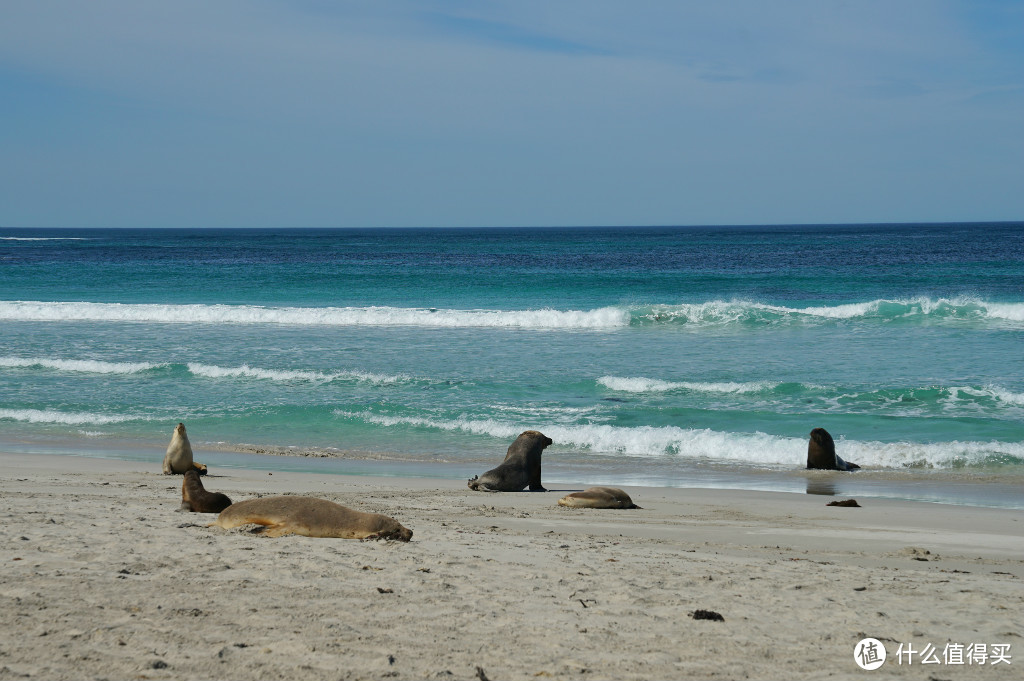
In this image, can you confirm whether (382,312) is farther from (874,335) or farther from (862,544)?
(862,544)

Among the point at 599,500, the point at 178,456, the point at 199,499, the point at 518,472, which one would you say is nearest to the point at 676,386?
the point at 518,472

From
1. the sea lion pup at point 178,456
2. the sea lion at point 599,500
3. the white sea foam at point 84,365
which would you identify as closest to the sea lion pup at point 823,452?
the sea lion at point 599,500

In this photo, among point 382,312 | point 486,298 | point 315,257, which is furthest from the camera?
point 315,257

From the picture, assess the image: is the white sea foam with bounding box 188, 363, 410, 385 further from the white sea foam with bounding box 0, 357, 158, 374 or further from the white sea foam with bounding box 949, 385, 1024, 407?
the white sea foam with bounding box 949, 385, 1024, 407

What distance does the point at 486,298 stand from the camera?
105 feet

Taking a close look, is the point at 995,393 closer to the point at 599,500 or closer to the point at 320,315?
the point at 599,500

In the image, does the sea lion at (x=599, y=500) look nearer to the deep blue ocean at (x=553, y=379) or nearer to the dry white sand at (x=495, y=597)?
the dry white sand at (x=495, y=597)

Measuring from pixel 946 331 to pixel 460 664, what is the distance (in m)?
20.7

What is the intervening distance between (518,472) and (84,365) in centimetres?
1193

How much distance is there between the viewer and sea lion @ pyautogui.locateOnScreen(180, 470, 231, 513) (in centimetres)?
686

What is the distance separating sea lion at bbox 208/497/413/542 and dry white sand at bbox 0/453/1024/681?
0.60 feet

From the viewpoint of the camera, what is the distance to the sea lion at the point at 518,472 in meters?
9.00

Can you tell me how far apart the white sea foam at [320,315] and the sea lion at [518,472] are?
14642 mm

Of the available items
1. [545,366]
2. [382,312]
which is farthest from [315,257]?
[545,366]
